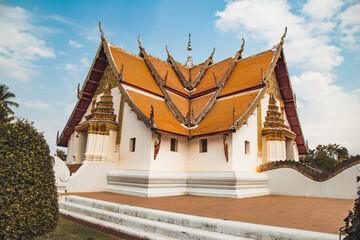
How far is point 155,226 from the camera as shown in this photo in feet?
14.3

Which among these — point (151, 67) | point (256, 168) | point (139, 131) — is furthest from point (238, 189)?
point (151, 67)

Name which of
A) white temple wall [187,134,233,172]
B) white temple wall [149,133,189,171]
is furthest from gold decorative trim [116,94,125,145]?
white temple wall [187,134,233,172]

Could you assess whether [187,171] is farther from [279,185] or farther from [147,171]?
[279,185]

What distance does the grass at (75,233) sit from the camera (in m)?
4.33

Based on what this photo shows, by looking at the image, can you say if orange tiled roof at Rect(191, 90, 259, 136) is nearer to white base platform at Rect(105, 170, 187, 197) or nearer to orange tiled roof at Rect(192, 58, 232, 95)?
orange tiled roof at Rect(192, 58, 232, 95)

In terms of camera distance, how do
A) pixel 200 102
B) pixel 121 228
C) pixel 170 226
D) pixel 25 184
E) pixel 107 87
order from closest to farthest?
pixel 25 184 < pixel 170 226 < pixel 121 228 < pixel 107 87 < pixel 200 102

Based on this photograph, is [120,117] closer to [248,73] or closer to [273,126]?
[248,73]

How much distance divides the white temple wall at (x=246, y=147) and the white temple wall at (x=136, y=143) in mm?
2986

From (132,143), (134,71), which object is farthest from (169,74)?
(132,143)

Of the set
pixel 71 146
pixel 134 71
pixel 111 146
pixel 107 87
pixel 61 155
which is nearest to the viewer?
pixel 111 146

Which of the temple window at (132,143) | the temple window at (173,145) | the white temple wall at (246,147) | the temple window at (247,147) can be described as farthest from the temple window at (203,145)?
the temple window at (132,143)

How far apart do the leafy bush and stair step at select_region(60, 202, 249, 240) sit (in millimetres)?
1365

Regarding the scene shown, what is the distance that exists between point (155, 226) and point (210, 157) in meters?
5.25

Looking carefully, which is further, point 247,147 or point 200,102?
point 200,102
